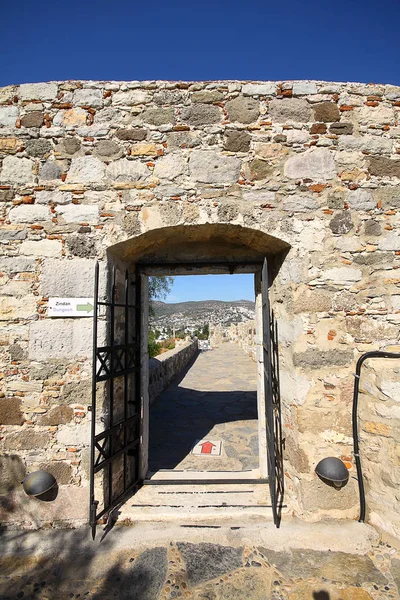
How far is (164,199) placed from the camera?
9.52 ft

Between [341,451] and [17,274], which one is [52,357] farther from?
[341,451]

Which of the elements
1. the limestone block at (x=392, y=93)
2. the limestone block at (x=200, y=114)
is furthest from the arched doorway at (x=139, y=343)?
the limestone block at (x=392, y=93)

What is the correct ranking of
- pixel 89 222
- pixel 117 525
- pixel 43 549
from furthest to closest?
pixel 89 222 < pixel 117 525 < pixel 43 549

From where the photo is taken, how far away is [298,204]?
2895 millimetres

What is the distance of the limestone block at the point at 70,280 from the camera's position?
9.35ft

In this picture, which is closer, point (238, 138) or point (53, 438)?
point (53, 438)

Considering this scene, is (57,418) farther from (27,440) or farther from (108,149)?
(108,149)

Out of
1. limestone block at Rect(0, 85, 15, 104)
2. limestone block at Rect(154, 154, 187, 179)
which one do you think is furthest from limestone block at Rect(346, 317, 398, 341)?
limestone block at Rect(0, 85, 15, 104)

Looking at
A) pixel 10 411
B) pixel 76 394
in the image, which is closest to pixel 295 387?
pixel 76 394

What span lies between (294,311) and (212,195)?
50.9 inches

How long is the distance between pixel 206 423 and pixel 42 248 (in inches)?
160

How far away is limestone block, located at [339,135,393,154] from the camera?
293 centimetres

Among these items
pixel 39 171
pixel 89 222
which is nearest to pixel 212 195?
pixel 89 222

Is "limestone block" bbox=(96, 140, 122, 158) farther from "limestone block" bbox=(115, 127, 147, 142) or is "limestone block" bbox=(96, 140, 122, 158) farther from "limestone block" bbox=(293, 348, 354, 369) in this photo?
"limestone block" bbox=(293, 348, 354, 369)
